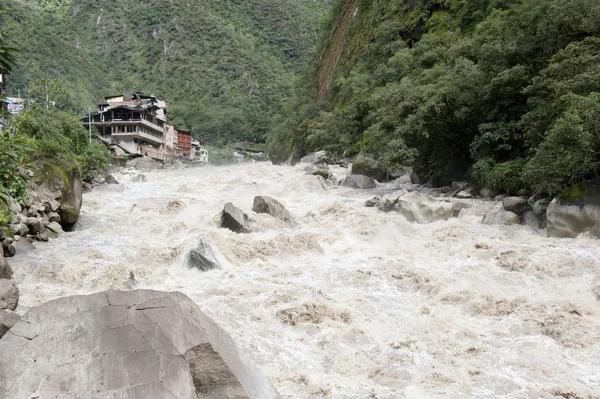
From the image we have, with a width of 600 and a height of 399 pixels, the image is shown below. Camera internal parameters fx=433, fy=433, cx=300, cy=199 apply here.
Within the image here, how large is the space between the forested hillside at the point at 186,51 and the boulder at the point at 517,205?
3430 inches

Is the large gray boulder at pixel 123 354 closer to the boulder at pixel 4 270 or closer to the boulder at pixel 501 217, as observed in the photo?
the boulder at pixel 4 270

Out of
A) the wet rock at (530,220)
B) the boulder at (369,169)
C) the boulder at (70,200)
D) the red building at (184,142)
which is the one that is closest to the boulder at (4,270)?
the boulder at (70,200)

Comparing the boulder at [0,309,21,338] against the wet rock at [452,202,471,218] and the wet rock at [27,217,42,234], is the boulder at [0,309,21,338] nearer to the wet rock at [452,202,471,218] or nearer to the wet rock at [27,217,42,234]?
the wet rock at [27,217,42,234]

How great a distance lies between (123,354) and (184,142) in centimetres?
7409

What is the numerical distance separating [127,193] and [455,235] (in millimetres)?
16307

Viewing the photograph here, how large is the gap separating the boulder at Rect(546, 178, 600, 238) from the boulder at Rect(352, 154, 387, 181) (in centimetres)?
1373

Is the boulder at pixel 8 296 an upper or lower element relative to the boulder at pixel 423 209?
lower

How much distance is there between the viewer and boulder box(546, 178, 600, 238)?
12070mm

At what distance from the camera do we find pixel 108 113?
52312 millimetres

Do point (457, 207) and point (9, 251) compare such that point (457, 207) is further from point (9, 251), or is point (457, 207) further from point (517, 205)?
point (9, 251)

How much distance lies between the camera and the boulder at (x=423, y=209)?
15.4m

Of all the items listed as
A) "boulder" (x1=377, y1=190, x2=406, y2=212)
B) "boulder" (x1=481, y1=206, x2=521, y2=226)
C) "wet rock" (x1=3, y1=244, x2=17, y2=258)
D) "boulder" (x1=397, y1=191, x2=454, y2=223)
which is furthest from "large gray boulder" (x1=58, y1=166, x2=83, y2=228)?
Answer: "boulder" (x1=481, y1=206, x2=521, y2=226)

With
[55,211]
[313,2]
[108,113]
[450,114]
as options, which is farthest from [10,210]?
[313,2]

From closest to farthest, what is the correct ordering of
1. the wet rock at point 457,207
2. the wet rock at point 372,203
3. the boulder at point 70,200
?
the boulder at point 70,200
the wet rock at point 457,207
the wet rock at point 372,203
